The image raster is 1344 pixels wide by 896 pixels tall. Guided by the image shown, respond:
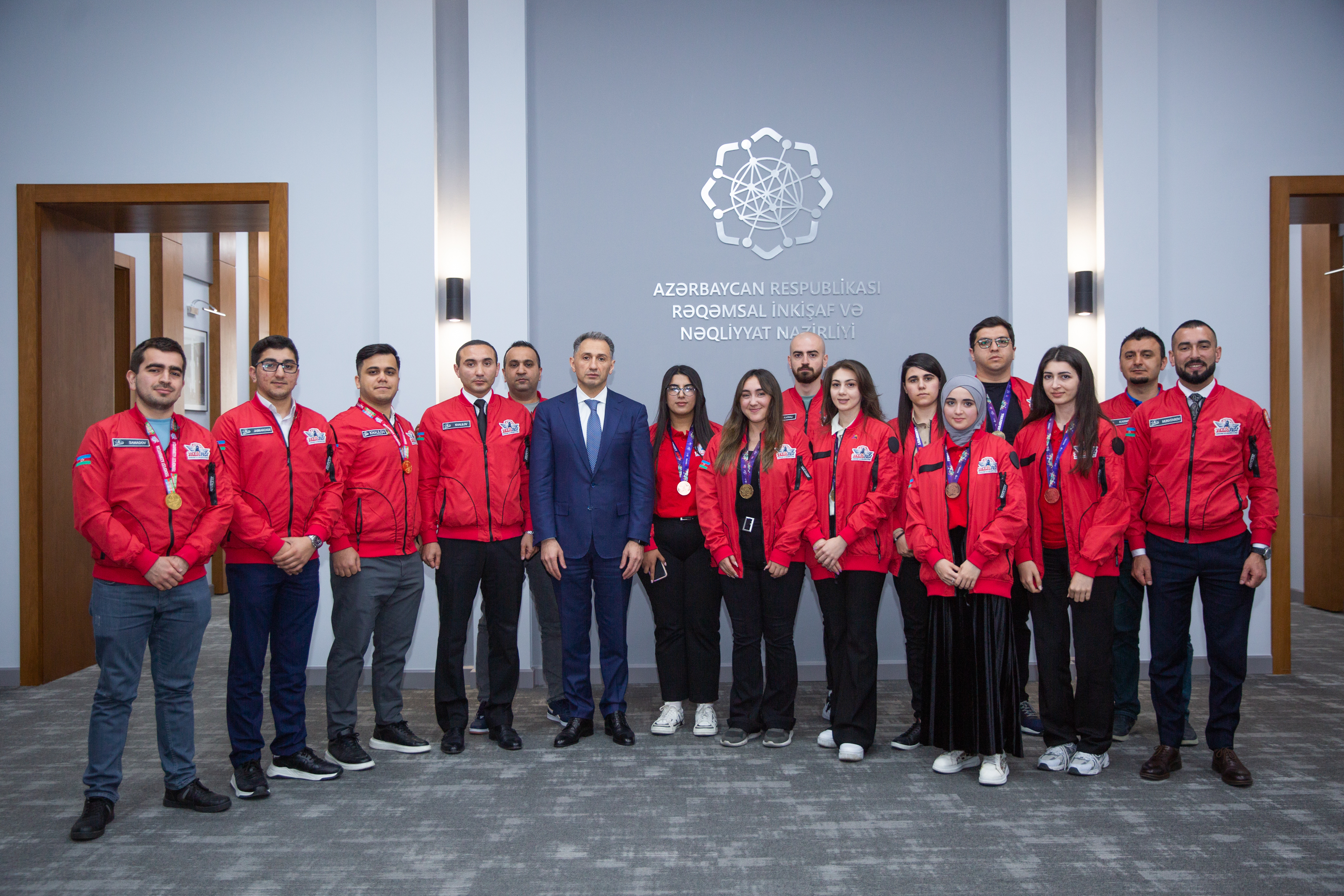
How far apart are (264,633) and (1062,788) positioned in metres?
3.02

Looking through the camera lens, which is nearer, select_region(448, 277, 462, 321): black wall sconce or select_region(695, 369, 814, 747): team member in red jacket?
select_region(695, 369, 814, 747): team member in red jacket

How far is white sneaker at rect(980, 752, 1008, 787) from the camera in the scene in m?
2.99

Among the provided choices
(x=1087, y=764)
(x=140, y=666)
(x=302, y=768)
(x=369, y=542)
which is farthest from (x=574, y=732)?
(x=1087, y=764)

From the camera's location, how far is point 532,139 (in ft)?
15.6

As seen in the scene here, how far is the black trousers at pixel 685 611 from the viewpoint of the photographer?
3.67 meters

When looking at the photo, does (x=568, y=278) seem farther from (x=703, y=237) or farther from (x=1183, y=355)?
(x=1183, y=355)

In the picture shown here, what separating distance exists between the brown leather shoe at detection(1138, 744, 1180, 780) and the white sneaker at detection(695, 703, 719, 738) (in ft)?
5.52

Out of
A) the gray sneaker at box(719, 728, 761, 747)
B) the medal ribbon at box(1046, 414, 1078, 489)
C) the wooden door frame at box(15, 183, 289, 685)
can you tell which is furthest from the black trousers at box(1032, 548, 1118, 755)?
the wooden door frame at box(15, 183, 289, 685)

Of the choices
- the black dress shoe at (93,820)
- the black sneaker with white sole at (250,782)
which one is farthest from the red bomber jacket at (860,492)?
the black dress shoe at (93,820)

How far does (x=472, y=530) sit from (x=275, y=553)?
0.79 m

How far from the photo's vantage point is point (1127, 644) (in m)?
3.57

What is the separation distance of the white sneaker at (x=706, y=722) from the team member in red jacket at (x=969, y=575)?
96cm

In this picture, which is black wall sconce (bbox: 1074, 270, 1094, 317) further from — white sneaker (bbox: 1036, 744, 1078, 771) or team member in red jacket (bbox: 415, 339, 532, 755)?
team member in red jacket (bbox: 415, 339, 532, 755)

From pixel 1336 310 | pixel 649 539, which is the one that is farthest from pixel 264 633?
pixel 1336 310
